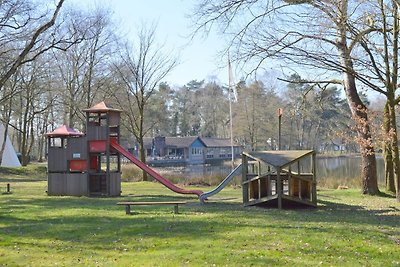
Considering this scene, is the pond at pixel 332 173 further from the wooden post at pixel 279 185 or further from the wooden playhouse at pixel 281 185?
the wooden post at pixel 279 185

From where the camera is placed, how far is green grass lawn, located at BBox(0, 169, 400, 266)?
7.42 m

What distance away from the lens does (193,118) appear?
85.4m

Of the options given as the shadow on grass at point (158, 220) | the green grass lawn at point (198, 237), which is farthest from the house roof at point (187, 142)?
the green grass lawn at point (198, 237)

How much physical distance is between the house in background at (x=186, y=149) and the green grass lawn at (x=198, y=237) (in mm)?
59271

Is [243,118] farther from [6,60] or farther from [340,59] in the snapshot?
[340,59]

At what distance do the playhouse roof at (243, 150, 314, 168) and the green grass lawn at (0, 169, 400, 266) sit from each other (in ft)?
4.76

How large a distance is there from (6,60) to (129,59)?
11364 mm

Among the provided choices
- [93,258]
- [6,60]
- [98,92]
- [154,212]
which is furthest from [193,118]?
[93,258]

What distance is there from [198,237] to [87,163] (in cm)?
1199

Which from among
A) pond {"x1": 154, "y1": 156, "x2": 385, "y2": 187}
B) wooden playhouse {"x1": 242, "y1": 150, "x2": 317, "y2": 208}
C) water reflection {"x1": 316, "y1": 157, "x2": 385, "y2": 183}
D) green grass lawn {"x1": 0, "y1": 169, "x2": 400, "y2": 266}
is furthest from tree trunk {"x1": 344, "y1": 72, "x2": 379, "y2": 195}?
water reflection {"x1": 316, "y1": 157, "x2": 385, "y2": 183}

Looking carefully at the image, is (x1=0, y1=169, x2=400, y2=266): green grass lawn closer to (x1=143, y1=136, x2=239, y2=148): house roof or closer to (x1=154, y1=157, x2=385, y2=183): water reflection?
(x1=154, y1=157, x2=385, y2=183): water reflection

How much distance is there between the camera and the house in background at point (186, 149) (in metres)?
75.6

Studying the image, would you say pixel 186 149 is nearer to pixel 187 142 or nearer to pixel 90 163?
pixel 187 142

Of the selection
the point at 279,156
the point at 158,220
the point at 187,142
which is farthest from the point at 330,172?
the point at 187,142
